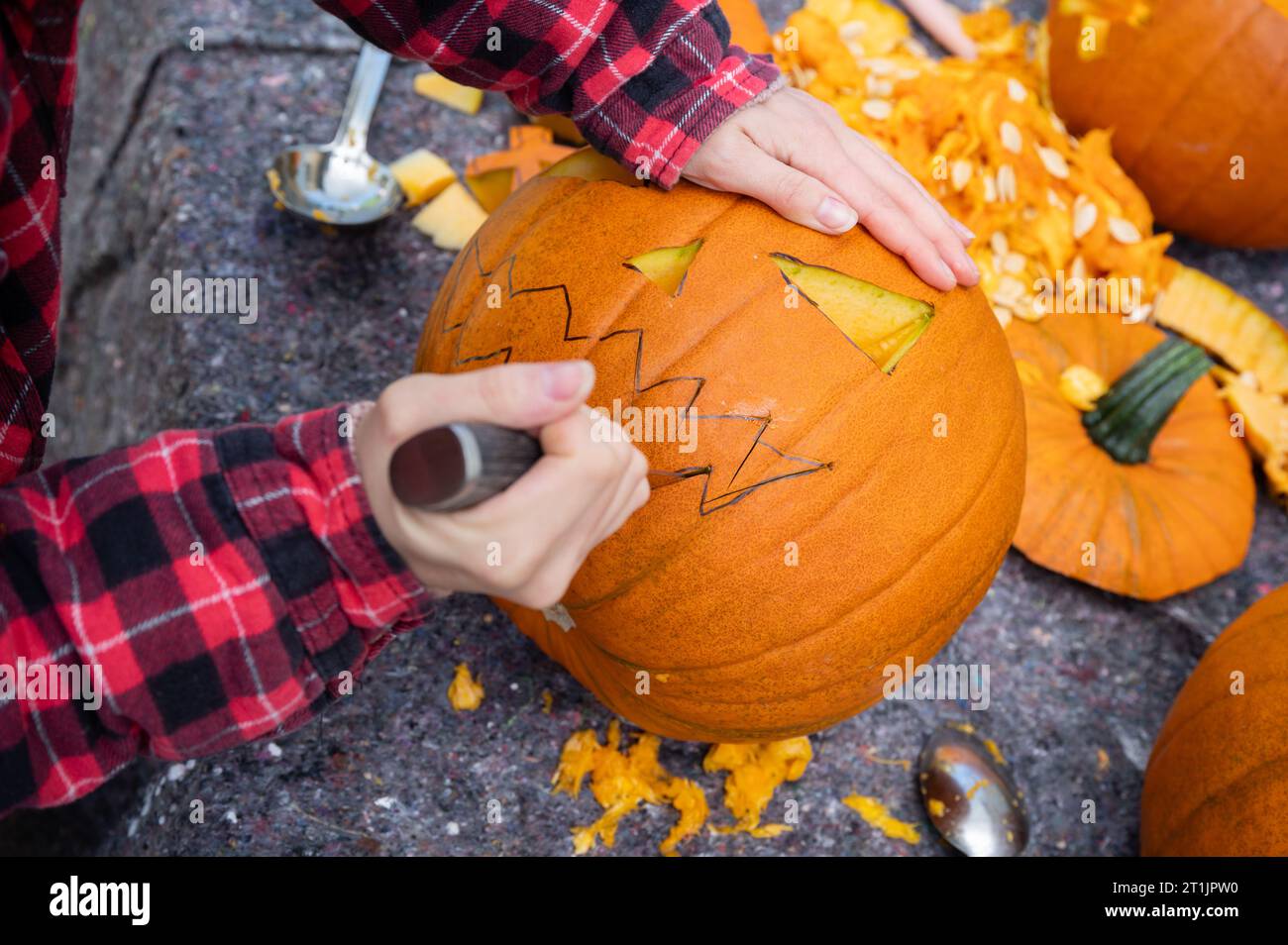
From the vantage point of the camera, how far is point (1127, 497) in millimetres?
1887

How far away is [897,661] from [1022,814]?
0.56 meters

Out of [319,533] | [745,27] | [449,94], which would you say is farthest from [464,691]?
[745,27]

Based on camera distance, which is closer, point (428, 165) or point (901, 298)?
point (901, 298)

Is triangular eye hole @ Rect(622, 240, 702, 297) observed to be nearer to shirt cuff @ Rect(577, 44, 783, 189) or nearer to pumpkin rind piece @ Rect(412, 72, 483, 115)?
shirt cuff @ Rect(577, 44, 783, 189)

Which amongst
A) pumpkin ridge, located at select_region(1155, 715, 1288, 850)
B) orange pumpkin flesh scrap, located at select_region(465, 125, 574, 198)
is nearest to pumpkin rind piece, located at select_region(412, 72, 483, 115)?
orange pumpkin flesh scrap, located at select_region(465, 125, 574, 198)

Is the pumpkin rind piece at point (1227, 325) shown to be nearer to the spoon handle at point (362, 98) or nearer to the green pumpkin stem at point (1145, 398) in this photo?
the green pumpkin stem at point (1145, 398)

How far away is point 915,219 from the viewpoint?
131cm

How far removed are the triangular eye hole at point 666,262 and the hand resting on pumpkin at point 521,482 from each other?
1.29ft

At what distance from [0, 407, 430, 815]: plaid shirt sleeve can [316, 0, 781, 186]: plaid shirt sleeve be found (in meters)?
0.56

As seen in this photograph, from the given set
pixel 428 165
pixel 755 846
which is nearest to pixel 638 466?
pixel 755 846

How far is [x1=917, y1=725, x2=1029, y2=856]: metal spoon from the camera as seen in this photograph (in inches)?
63.5

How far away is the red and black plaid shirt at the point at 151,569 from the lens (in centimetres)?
95
